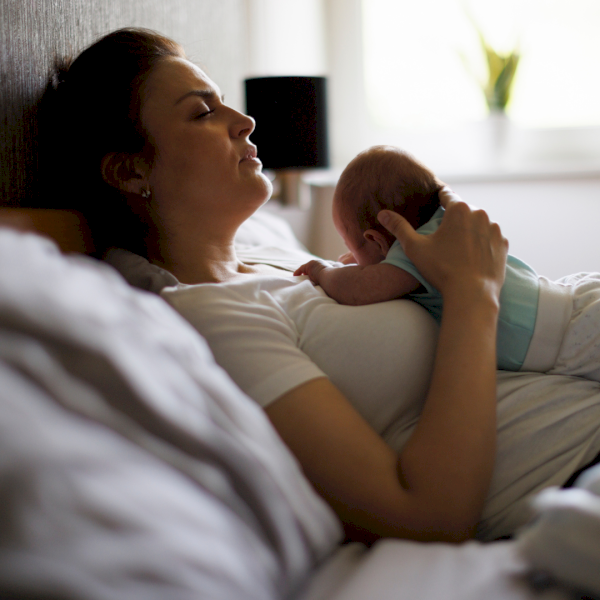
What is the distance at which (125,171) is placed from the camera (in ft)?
3.54

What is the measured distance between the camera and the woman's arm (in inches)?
25.4

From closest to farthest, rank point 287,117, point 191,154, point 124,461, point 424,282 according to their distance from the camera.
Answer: point 124,461
point 424,282
point 191,154
point 287,117

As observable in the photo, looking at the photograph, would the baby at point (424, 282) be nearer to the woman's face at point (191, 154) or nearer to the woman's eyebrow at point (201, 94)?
the woman's face at point (191, 154)

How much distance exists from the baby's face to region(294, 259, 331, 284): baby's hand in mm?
69

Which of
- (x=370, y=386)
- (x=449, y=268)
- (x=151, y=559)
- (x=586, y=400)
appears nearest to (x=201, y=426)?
(x=151, y=559)

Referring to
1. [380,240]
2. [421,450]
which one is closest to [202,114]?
[380,240]

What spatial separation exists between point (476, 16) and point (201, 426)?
2.95m

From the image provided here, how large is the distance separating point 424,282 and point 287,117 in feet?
4.14

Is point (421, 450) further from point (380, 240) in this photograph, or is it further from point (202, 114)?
point (202, 114)

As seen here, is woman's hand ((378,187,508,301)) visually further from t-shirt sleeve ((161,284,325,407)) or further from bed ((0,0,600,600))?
bed ((0,0,600,600))

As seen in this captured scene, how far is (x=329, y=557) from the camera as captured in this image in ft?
1.98

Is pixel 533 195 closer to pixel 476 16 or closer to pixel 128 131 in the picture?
pixel 476 16

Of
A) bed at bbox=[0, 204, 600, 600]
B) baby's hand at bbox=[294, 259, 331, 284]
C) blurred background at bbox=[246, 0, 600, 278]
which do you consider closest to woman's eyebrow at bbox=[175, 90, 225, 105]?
baby's hand at bbox=[294, 259, 331, 284]

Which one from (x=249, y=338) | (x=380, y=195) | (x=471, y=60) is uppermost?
(x=471, y=60)
